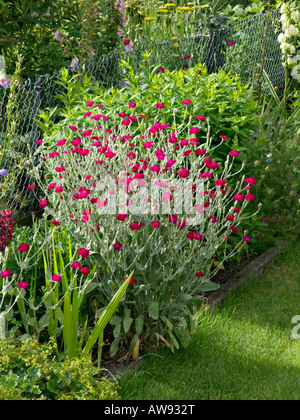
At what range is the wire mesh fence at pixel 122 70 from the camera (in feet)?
14.2

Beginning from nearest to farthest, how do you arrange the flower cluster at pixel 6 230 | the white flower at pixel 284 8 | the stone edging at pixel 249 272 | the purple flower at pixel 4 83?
the flower cluster at pixel 6 230
the stone edging at pixel 249 272
the purple flower at pixel 4 83
the white flower at pixel 284 8

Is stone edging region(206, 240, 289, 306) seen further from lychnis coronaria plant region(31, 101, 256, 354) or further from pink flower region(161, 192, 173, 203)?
pink flower region(161, 192, 173, 203)

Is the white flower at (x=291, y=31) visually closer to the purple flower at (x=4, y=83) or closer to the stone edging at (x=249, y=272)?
the stone edging at (x=249, y=272)

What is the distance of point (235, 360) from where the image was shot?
300cm

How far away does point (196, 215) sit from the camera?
2.90m

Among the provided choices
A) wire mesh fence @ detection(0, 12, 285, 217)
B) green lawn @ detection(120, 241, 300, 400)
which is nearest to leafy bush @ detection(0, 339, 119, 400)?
green lawn @ detection(120, 241, 300, 400)

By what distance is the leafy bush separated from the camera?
7.34 feet

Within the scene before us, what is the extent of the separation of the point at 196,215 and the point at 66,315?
879 millimetres

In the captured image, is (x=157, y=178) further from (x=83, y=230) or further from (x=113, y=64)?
(x=113, y=64)

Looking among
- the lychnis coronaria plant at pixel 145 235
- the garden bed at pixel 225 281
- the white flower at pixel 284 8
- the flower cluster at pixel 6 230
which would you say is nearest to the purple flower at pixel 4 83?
the lychnis coronaria plant at pixel 145 235

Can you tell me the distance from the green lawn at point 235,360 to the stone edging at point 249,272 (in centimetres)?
7

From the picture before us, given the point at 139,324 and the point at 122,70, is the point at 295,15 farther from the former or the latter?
the point at 139,324

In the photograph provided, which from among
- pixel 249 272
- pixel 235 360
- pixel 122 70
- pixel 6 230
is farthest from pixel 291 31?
pixel 6 230

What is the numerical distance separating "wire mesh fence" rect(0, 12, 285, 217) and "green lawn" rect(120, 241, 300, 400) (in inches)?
60.5
